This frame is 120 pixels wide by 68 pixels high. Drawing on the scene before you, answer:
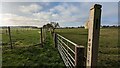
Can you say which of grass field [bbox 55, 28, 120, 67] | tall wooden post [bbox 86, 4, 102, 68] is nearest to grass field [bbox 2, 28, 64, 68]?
grass field [bbox 55, 28, 120, 67]

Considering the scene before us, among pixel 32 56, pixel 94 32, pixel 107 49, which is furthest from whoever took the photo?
pixel 107 49

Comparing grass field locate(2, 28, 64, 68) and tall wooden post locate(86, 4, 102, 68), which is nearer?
tall wooden post locate(86, 4, 102, 68)

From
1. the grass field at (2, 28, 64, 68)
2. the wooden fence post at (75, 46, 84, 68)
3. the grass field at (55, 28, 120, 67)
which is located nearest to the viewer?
the wooden fence post at (75, 46, 84, 68)

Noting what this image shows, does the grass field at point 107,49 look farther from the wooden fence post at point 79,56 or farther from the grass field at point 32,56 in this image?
the wooden fence post at point 79,56

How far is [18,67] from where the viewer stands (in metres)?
5.21

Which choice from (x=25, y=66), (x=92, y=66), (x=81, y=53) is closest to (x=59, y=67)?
(x=25, y=66)

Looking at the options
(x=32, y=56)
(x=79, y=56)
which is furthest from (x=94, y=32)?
(x=32, y=56)

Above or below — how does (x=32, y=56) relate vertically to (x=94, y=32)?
below

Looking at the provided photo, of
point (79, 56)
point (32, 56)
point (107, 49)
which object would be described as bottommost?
point (107, 49)

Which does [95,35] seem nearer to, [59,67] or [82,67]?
[82,67]

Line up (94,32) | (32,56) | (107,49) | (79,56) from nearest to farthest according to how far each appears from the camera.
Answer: (94,32)
(79,56)
(32,56)
(107,49)

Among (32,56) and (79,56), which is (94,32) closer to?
(79,56)

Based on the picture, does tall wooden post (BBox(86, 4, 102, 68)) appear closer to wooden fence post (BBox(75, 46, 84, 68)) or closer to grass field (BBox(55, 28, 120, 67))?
wooden fence post (BBox(75, 46, 84, 68))

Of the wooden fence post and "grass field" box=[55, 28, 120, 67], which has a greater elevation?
the wooden fence post
